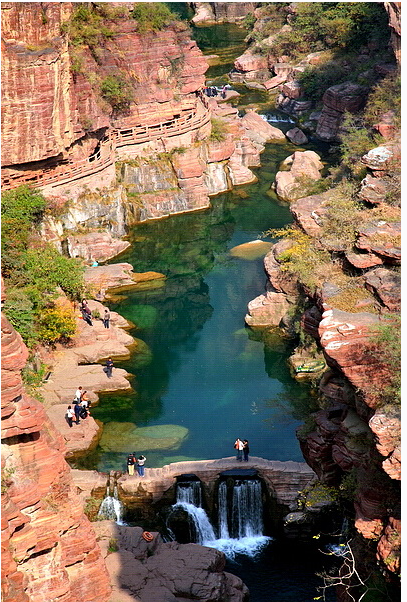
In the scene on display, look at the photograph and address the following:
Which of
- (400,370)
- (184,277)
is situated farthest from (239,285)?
(400,370)

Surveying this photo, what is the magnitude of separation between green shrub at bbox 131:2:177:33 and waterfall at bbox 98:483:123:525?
146ft

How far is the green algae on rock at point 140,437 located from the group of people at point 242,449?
417 centimetres

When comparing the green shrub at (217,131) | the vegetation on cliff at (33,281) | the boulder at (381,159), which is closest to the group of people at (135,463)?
the vegetation on cliff at (33,281)

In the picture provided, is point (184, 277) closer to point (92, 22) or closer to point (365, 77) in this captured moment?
point (92, 22)

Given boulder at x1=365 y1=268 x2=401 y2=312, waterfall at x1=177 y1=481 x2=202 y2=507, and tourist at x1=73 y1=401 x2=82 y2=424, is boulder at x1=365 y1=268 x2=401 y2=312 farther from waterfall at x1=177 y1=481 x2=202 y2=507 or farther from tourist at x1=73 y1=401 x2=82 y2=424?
tourist at x1=73 y1=401 x2=82 y2=424

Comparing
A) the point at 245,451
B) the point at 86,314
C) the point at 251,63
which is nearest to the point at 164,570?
the point at 245,451

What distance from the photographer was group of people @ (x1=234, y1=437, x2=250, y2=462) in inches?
1794

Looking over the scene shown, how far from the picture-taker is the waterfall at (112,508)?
44.3 metres

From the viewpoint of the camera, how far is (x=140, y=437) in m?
50.0

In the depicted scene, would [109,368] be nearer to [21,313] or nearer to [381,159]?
[21,313]

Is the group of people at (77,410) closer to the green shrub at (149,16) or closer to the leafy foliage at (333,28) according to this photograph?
the green shrub at (149,16)

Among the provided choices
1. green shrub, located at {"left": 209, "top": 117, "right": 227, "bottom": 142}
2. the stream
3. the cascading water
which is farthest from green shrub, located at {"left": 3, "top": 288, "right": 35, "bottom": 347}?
green shrub, located at {"left": 209, "top": 117, "right": 227, "bottom": 142}

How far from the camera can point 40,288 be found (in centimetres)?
5588

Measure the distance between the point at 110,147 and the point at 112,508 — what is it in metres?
37.9
